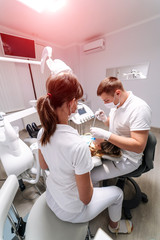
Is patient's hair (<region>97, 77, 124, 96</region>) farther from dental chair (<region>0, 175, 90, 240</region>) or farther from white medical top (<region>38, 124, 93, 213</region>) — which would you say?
dental chair (<region>0, 175, 90, 240</region>)

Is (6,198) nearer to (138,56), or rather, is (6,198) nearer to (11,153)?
(11,153)

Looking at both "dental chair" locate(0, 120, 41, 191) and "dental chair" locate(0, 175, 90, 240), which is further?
"dental chair" locate(0, 120, 41, 191)

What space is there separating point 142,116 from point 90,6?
88.6 inches

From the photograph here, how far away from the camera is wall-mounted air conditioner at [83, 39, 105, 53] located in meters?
2.79

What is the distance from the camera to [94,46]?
2.92 m

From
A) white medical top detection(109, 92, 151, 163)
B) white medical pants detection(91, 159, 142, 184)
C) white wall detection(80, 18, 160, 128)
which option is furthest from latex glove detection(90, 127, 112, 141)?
white wall detection(80, 18, 160, 128)

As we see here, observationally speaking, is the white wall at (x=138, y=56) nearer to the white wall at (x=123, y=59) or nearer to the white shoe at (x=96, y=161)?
the white wall at (x=123, y=59)

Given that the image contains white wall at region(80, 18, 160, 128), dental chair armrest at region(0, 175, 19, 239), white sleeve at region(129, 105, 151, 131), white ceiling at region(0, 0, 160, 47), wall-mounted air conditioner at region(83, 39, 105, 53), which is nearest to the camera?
dental chair armrest at region(0, 175, 19, 239)

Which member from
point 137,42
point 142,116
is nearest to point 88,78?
point 137,42

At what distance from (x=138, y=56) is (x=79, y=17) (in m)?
1.67

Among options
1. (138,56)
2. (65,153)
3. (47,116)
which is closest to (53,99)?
(47,116)

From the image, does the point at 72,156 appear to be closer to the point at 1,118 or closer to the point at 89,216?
the point at 89,216

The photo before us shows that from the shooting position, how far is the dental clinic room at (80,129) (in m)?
0.51

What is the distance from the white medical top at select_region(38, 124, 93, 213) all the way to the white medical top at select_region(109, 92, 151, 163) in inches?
21.2
